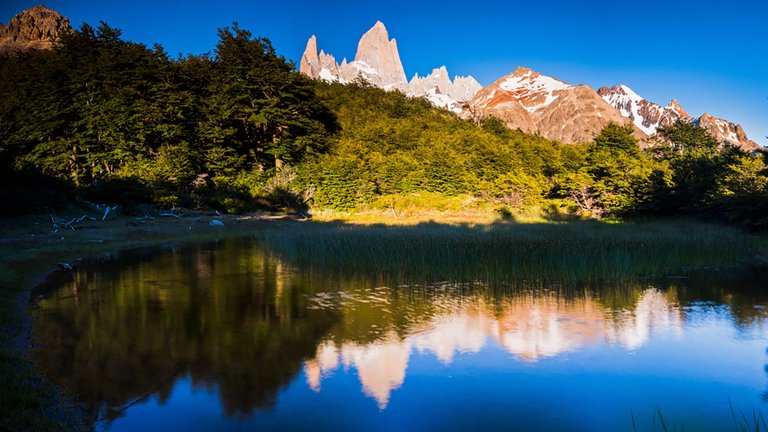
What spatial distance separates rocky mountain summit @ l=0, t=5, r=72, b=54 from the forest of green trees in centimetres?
5257

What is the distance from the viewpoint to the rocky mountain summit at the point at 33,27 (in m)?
97.4

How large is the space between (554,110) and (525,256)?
392ft

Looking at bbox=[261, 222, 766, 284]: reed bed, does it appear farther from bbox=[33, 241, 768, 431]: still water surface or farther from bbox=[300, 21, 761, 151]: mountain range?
bbox=[300, 21, 761, 151]: mountain range

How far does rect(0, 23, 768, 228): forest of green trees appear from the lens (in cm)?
3647

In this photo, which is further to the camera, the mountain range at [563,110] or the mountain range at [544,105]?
the mountain range at [563,110]

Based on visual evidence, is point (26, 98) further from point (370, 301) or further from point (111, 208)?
point (370, 301)

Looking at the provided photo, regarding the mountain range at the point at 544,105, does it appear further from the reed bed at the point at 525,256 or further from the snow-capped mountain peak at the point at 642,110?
the reed bed at the point at 525,256

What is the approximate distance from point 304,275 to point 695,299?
10.6 meters

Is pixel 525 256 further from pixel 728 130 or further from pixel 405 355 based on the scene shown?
pixel 728 130

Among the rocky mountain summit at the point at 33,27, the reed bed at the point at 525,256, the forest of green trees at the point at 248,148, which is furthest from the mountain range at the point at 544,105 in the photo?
the reed bed at the point at 525,256

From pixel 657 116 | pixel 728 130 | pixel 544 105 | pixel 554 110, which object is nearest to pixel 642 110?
pixel 657 116

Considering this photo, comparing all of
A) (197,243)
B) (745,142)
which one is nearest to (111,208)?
(197,243)

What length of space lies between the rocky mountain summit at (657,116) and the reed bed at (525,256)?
118017 millimetres

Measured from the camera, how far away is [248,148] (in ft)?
173
